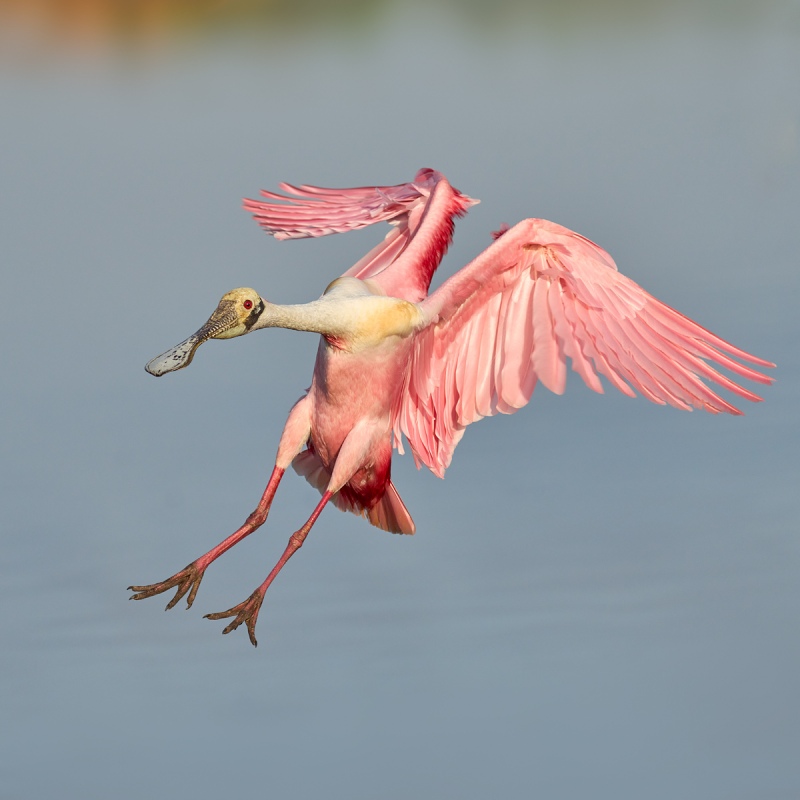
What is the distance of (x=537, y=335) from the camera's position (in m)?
8.09

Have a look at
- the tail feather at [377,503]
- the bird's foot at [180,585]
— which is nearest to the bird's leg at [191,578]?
the bird's foot at [180,585]

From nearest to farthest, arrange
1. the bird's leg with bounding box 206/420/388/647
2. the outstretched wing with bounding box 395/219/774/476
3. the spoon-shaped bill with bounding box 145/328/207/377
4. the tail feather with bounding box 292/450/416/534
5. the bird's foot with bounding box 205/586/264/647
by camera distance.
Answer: the spoon-shaped bill with bounding box 145/328/207/377 → the bird's foot with bounding box 205/586/264/647 → the bird's leg with bounding box 206/420/388/647 → the outstretched wing with bounding box 395/219/774/476 → the tail feather with bounding box 292/450/416/534

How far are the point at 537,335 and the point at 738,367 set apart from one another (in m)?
0.84

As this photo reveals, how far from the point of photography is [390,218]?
9.51 m

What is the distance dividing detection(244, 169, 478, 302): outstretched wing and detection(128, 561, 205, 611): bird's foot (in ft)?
5.26

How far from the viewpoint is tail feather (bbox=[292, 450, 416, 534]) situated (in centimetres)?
847

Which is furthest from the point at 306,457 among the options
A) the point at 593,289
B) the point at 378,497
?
the point at 593,289

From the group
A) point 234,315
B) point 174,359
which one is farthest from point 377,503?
point 174,359

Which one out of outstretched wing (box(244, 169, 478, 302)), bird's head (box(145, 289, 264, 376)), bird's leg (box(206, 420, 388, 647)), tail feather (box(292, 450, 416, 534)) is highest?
bird's head (box(145, 289, 264, 376))

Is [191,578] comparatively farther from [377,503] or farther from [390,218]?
[390,218]

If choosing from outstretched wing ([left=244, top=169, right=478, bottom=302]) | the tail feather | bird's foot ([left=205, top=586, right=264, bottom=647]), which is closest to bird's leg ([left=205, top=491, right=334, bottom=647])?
bird's foot ([left=205, top=586, right=264, bottom=647])

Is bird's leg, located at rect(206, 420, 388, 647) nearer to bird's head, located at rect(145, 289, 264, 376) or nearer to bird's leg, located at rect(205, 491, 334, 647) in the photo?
bird's leg, located at rect(205, 491, 334, 647)

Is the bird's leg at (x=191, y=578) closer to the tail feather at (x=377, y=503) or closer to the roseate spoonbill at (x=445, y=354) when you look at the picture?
the roseate spoonbill at (x=445, y=354)

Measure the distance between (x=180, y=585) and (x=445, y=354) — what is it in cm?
158
